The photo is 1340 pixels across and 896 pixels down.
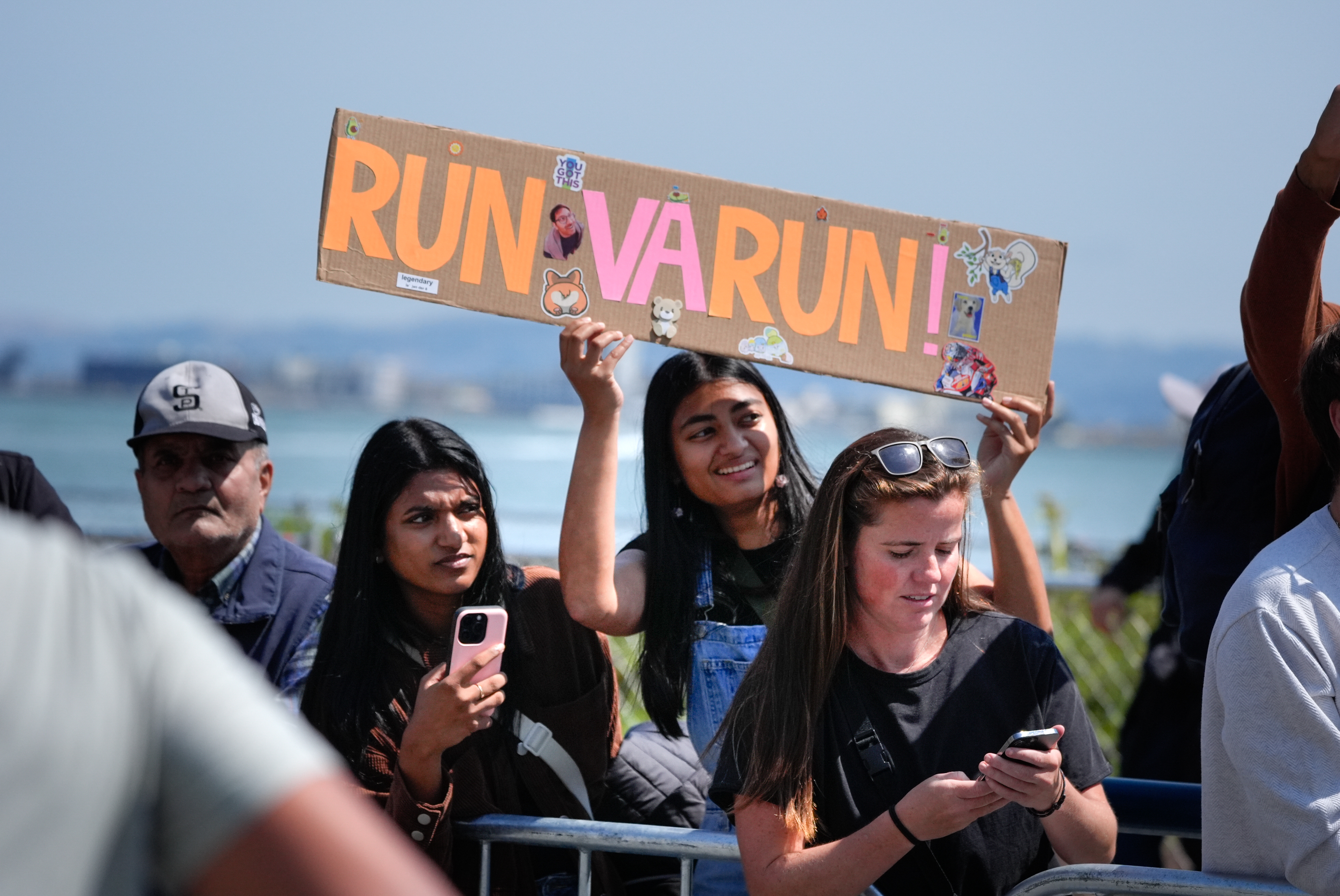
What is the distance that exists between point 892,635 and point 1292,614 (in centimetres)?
70

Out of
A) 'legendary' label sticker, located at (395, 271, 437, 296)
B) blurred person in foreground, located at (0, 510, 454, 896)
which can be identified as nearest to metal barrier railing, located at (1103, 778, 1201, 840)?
'legendary' label sticker, located at (395, 271, 437, 296)

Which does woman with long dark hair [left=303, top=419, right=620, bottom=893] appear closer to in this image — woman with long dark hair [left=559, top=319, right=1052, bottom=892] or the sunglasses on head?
woman with long dark hair [left=559, top=319, right=1052, bottom=892]

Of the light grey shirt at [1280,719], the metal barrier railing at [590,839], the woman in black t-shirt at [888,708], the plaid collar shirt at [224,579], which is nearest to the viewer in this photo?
the light grey shirt at [1280,719]

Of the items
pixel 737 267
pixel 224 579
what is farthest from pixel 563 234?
pixel 224 579

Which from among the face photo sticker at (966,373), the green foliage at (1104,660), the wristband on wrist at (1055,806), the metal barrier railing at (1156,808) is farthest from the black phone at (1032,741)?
the green foliage at (1104,660)

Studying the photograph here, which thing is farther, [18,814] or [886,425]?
[886,425]

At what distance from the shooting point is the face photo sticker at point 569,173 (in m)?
2.70

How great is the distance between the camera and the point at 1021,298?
279 cm

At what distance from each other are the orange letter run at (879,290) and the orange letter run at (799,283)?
2 centimetres

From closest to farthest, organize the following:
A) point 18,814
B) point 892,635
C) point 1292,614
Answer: point 18,814 < point 1292,614 < point 892,635

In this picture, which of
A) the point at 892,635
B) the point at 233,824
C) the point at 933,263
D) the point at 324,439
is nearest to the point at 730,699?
the point at 892,635

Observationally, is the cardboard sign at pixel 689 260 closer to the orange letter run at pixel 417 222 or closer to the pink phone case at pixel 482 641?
the orange letter run at pixel 417 222

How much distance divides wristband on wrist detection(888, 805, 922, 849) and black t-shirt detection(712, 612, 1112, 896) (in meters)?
0.15

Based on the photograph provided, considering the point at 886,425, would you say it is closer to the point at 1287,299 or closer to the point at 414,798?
the point at 1287,299
